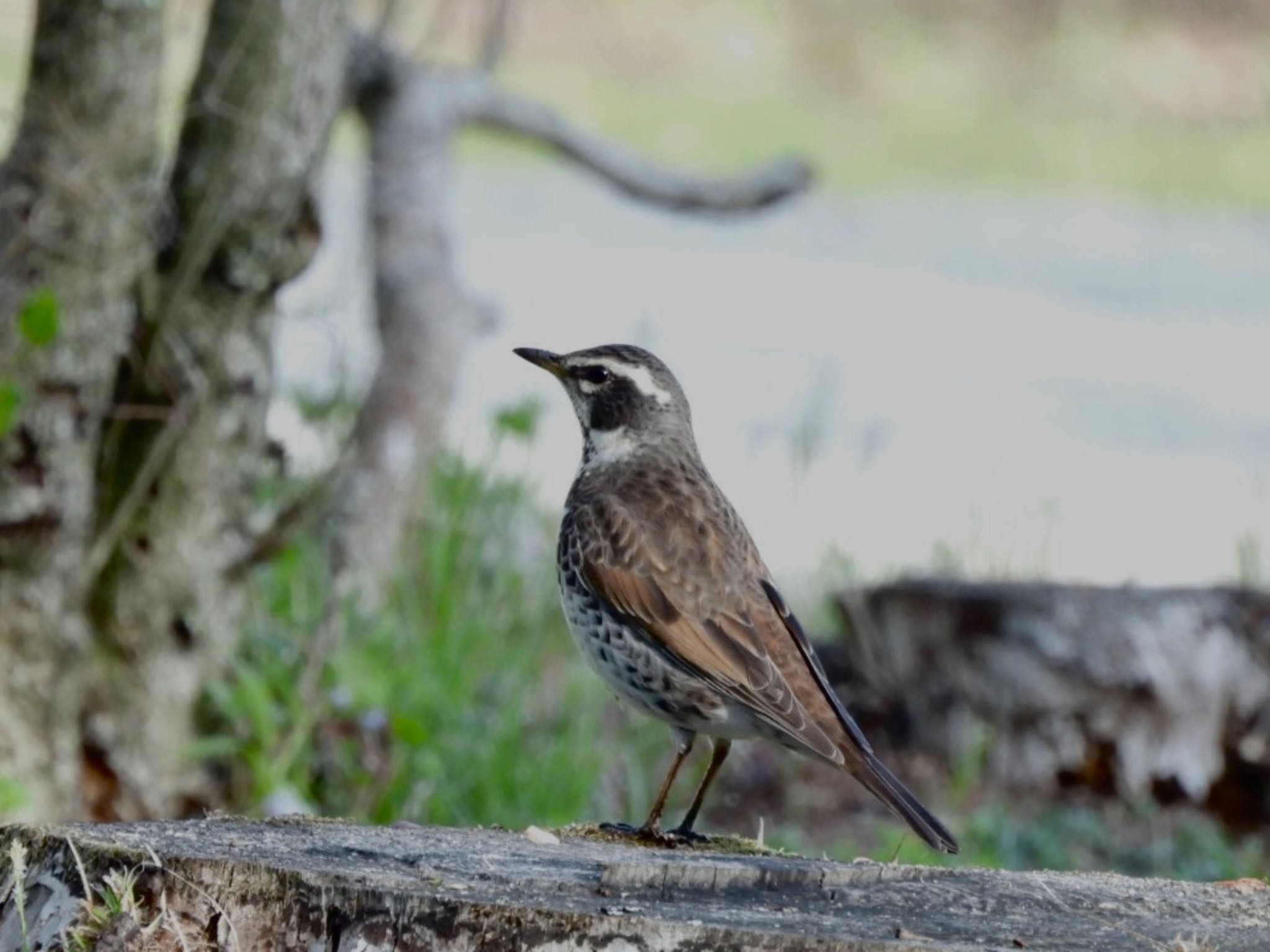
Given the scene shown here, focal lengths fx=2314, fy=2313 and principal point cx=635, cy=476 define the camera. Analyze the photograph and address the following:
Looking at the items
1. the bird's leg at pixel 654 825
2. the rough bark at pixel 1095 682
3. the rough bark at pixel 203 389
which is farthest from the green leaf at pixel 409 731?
the rough bark at pixel 1095 682

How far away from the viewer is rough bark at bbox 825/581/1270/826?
8.98 meters

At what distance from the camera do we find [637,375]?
5727 mm

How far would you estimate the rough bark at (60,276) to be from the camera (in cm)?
644

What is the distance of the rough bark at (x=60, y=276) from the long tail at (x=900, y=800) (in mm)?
2691

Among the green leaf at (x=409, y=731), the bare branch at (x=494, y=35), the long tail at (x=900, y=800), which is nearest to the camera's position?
the long tail at (x=900, y=800)

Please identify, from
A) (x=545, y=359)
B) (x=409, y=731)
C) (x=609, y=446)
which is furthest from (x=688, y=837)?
(x=409, y=731)

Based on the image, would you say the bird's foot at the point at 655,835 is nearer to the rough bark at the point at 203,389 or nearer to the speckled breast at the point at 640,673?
the speckled breast at the point at 640,673

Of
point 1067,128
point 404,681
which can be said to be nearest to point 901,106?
point 1067,128

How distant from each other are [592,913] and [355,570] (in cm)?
478

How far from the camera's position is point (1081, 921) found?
13.0ft

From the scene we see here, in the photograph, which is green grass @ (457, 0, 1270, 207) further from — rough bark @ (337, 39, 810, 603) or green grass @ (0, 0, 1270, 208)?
rough bark @ (337, 39, 810, 603)

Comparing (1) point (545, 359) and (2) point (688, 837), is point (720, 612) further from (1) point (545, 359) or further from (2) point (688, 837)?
(1) point (545, 359)

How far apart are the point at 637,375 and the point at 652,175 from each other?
4.42 m

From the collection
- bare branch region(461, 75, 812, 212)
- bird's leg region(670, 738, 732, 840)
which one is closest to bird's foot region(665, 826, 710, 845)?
bird's leg region(670, 738, 732, 840)
